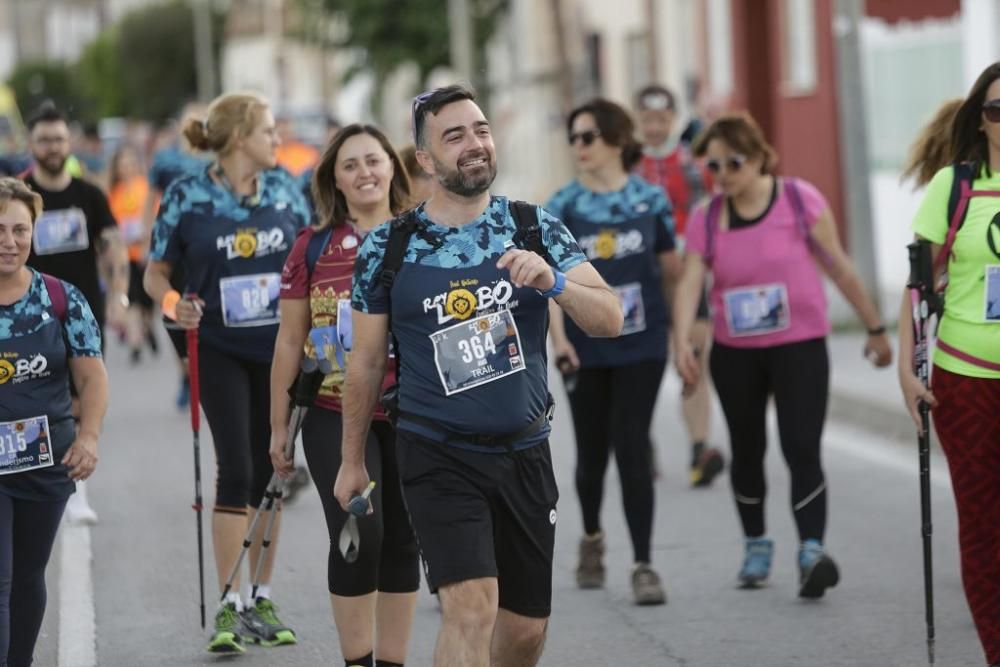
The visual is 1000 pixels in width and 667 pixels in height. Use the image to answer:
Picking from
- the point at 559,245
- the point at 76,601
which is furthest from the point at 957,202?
the point at 76,601

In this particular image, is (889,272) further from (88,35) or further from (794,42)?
(88,35)

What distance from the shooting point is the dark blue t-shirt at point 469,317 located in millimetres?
5539

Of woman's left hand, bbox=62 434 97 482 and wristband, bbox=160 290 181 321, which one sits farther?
wristband, bbox=160 290 181 321

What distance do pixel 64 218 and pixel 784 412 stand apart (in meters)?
3.90

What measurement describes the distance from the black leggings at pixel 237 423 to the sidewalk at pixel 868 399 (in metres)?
4.92

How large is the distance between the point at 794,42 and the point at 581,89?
12.7 metres

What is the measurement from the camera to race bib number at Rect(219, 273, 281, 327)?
25.8 ft

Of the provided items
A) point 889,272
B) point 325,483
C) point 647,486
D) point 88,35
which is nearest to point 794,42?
point 889,272

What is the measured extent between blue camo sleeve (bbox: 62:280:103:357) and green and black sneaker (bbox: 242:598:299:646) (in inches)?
59.0

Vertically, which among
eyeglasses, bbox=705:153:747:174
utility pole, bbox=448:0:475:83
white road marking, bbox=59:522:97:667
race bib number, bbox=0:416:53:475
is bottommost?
white road marking, bbox=59:522:97:667

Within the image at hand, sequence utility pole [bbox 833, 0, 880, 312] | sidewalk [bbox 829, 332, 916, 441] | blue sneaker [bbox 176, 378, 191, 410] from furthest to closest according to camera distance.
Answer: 1. utility pole [bbox 833, 0, 880, 312]
2. blue sneaker [bbox 176, 378, 191, 410]
3. sidewalk [bbox 829, 332, 916, 441]

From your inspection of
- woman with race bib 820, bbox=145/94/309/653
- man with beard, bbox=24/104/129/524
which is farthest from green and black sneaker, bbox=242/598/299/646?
man with beard, bbox=24/104/129/524

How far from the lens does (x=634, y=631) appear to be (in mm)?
7859

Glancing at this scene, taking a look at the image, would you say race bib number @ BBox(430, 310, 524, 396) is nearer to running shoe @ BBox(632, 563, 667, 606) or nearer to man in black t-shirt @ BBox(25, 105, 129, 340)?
running shoe @ BBox(632, 563, 667, 606)
